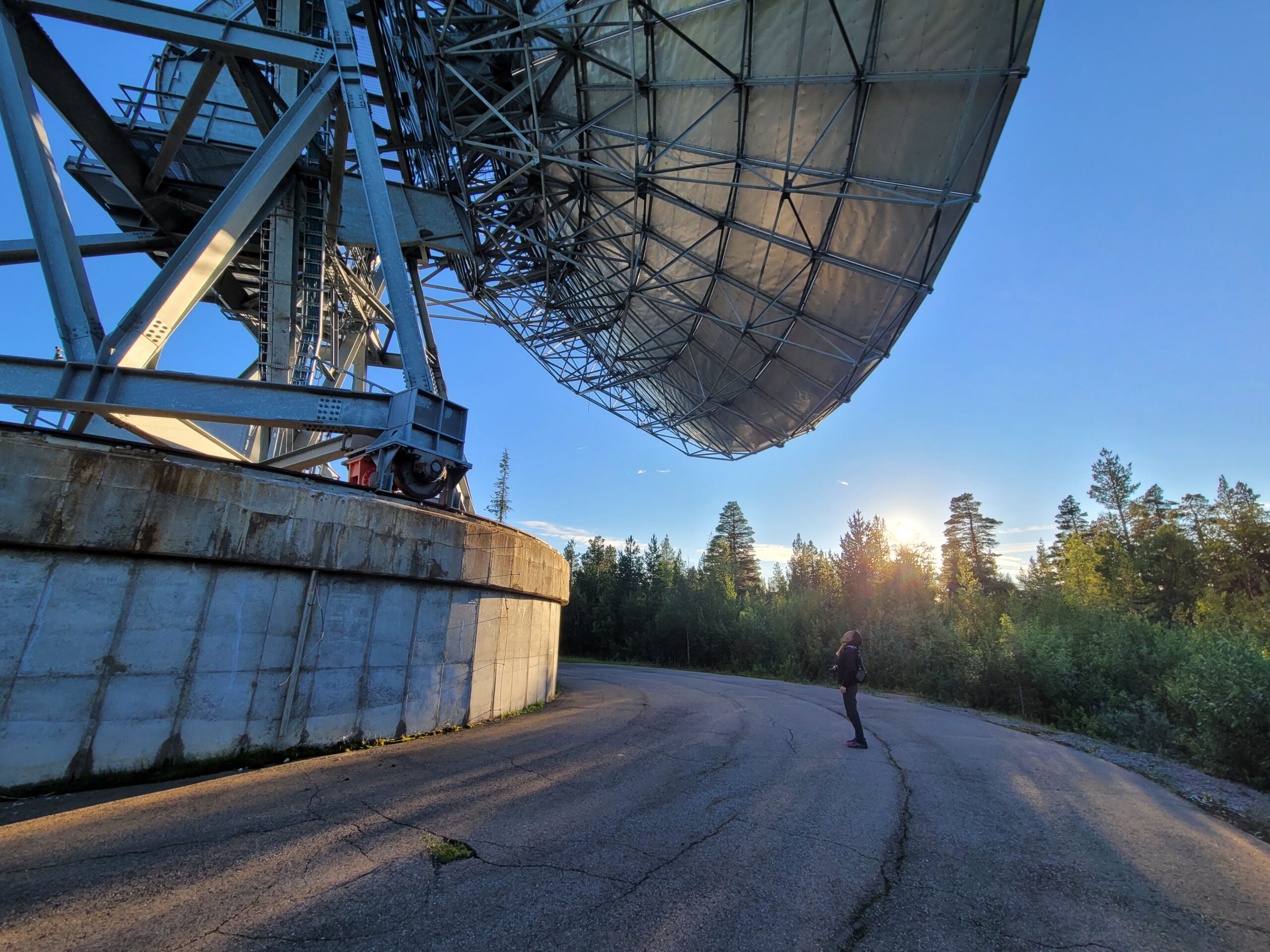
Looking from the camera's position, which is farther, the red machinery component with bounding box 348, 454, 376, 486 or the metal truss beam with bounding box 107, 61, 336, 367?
the red machinery component with bounding box 348, 454, 376, 486

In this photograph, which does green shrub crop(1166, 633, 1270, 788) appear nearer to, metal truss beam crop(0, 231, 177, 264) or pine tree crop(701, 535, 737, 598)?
metal truss beam crop(0, 231, 177, 264)

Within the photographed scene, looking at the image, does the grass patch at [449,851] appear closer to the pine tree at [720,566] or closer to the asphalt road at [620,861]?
the asphalt road at [620,861]

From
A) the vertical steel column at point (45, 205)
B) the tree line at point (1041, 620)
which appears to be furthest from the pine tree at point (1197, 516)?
the vertical steel column at point (45, 205)

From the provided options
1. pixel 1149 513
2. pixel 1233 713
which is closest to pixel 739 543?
pixel 1149 513

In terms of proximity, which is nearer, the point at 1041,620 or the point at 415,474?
the point at 415,474

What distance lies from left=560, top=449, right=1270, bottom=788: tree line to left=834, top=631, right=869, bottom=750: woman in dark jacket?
5.41 metres

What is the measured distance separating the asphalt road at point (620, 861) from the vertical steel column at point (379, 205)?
4.79m

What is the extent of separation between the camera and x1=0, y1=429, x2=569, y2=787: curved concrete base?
445 centimetres

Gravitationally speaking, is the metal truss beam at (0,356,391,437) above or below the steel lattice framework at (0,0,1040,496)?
below

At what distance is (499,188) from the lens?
11414mm

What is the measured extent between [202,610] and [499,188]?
988 cm

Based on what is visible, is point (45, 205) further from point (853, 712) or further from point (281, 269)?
point (853, 712)

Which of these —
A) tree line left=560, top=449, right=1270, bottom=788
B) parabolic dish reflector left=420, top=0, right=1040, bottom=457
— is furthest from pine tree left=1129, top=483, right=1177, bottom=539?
parabolic dish reflector left=420, top=0, right=1040, bottom=457

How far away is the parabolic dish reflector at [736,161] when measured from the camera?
25.2ft
